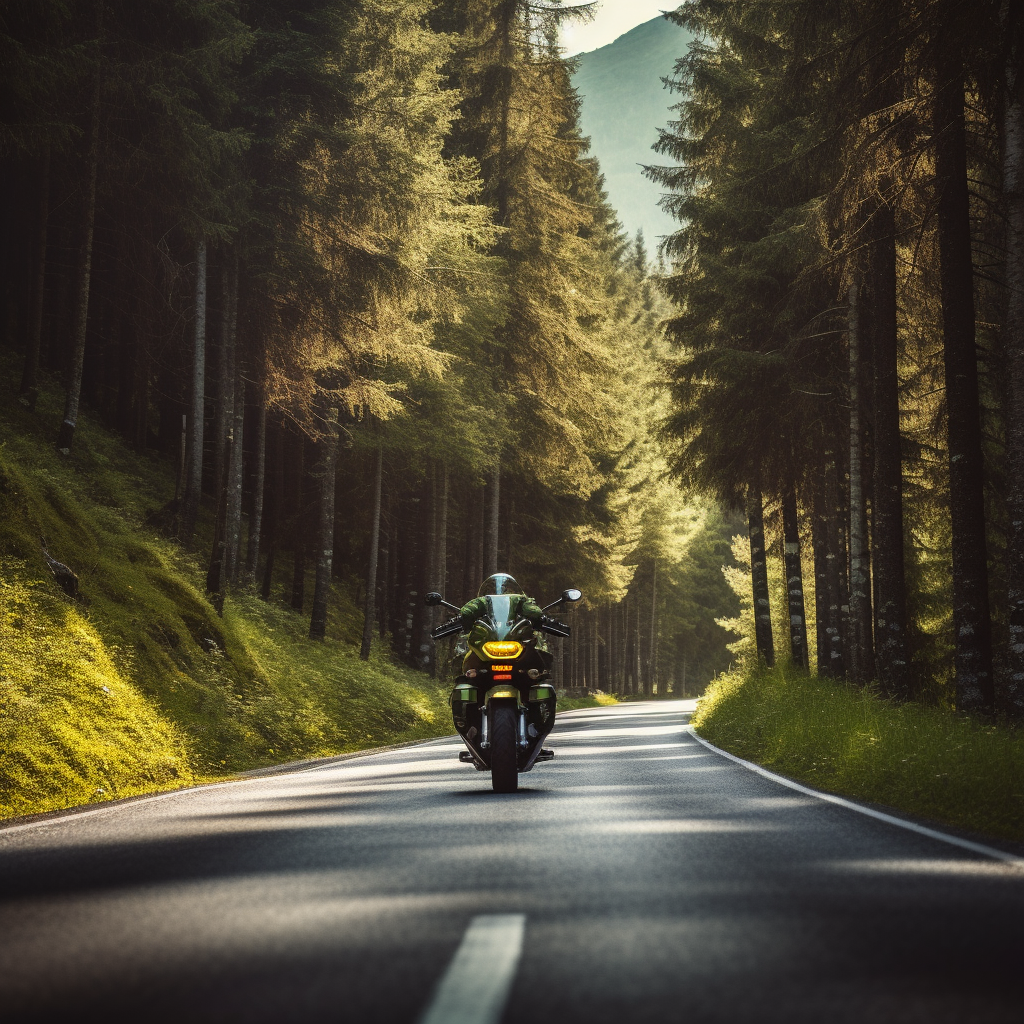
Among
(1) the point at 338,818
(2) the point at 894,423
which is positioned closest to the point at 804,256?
(2) the point at 894,423

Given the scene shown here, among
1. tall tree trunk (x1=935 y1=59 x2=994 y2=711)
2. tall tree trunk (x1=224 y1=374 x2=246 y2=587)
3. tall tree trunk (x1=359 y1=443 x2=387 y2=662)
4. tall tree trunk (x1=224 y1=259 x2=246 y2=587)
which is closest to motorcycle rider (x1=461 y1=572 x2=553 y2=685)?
tall tree trunk (x1=935 y1=59 x2=994 y2=711)

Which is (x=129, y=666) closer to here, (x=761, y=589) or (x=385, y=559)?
(x=761, y=589)

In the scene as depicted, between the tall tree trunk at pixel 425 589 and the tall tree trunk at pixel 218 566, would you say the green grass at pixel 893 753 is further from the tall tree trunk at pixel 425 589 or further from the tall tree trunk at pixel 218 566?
the tall tree trunk at pixel 425 589

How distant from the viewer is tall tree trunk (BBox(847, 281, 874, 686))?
63.0 feet

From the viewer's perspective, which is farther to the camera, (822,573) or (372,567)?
(372,567)

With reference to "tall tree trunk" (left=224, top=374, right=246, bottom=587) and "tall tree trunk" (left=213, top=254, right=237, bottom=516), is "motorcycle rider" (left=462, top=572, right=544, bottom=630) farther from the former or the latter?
"tall tree trunk" (left=224, top=374, right=246, bottom=587)

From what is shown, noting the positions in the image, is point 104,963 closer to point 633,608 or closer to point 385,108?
point 385,108

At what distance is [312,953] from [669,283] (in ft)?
77.7

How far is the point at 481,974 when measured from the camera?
386cm

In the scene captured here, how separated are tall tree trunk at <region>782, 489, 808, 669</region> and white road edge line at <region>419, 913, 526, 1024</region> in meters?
21.3

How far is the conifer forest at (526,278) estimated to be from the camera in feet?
46.9

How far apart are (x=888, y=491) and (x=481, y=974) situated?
46.7ft

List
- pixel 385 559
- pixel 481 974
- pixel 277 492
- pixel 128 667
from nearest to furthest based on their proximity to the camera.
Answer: pixel 481 974 → pixel 128 667 → pixel 277 492 → pixel 385 559

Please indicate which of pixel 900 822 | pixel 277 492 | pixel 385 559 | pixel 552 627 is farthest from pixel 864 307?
pixel 385 559
